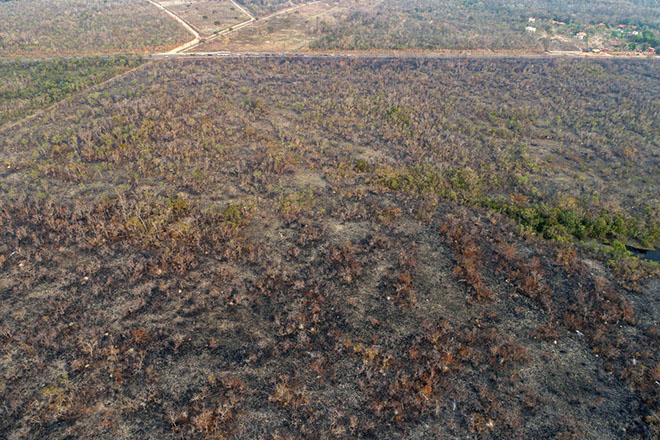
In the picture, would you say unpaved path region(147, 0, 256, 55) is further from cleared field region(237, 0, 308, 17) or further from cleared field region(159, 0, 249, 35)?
cleared field region(237, 0, 308, 17)

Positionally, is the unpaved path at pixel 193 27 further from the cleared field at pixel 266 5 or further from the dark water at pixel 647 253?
the dark water at pixel 647 253

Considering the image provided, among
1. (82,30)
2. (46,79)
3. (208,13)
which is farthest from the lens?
(208,13)

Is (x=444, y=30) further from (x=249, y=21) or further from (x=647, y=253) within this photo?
(x=647, y=253)

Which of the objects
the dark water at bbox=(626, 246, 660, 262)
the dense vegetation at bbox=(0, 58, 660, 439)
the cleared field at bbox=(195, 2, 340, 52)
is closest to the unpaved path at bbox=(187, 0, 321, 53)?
the cleared field at bbox=(195, 2, 340, 52)

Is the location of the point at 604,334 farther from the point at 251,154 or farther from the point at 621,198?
the point at 251,154

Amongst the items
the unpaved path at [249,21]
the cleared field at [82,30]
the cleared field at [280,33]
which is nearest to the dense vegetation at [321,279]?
the cleared field at [82,30]

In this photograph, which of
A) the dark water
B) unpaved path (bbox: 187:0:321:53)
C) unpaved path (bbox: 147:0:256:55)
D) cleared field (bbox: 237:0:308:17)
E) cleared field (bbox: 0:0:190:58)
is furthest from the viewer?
cleared field (bbox: 237:0:308:17)

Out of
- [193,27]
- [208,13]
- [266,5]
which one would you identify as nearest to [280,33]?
[193,27]
